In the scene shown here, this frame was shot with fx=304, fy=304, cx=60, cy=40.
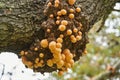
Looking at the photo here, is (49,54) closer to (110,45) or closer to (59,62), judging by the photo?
(59,62)

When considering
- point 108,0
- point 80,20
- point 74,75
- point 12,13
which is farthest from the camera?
point 74,75

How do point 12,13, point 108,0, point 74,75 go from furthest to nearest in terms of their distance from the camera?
point 74,75, point 108,0, point 12,13

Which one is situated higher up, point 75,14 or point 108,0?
point 108,0

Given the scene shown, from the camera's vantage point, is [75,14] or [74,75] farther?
[74,75]

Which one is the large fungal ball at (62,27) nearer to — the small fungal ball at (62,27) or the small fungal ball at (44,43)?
the small fungal ball at (62,27)

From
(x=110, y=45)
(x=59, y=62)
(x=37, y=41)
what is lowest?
(x=59, y=62)

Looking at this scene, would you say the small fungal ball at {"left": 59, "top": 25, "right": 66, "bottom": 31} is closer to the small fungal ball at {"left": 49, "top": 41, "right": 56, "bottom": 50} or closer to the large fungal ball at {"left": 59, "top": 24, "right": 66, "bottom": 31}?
the large fungal ball at {"left": 59, "top": 24, "right": 66, "bottom": 31}

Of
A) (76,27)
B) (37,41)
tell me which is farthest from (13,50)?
(76,27)

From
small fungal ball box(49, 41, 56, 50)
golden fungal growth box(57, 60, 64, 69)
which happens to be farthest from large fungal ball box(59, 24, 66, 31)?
golden fungal growth box(57, 60, 64, 69)

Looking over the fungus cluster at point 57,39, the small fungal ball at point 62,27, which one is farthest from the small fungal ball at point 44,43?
the small fungal ball at point 62,27
